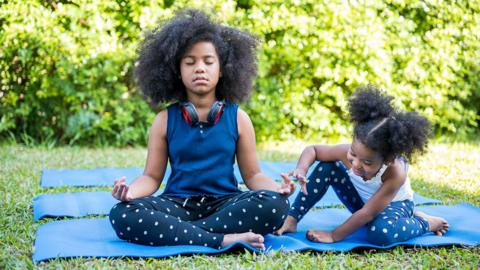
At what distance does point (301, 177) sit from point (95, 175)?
2556 mm

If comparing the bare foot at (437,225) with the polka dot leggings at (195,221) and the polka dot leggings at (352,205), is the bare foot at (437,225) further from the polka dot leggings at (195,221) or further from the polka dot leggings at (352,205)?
the polka dot leggings at (195,221)

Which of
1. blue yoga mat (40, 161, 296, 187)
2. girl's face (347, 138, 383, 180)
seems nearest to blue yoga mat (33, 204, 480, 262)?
girl's face (347, 138, 383, 180)

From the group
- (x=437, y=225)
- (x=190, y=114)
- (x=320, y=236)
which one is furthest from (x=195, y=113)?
(x=437, y=225)

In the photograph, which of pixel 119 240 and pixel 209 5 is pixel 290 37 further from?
pixel 119 240

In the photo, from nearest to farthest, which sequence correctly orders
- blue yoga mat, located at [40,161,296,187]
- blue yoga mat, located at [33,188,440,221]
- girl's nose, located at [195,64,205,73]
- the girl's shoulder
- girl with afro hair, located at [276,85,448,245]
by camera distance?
girl with afro hair, located at [276,85,448,245] < the girl's shoulder < girl's nose, located at [195,64,205,73] < blue yoga mat, located at [33,188,440,221] < blue yoga mat, located at [40,161,296,187]

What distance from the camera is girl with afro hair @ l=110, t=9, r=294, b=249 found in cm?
287

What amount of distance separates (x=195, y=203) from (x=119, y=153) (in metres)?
3.29

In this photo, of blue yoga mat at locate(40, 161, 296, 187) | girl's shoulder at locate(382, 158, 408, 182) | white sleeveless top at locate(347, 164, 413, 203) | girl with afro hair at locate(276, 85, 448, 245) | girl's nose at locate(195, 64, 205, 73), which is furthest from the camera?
blue yoga mat at locate(40, 161, 296, 187)

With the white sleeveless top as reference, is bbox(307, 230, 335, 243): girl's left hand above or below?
below

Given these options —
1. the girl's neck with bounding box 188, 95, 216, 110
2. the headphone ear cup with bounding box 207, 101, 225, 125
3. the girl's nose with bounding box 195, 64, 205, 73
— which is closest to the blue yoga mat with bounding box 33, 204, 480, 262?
the headphone ear cup with bounding box 207, 101, 225, 125

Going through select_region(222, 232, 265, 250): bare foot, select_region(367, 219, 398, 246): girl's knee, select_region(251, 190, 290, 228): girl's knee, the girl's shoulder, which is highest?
the girl's shoulder

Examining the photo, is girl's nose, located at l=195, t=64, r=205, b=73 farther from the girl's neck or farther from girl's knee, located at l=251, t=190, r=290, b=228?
girl's knee, located at l=251, t=190, r=290, b=228

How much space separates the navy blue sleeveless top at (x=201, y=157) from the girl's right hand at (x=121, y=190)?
40 cm

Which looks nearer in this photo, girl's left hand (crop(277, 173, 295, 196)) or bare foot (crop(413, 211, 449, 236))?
girl's left hand (crop(277, 173, 295, 196))
